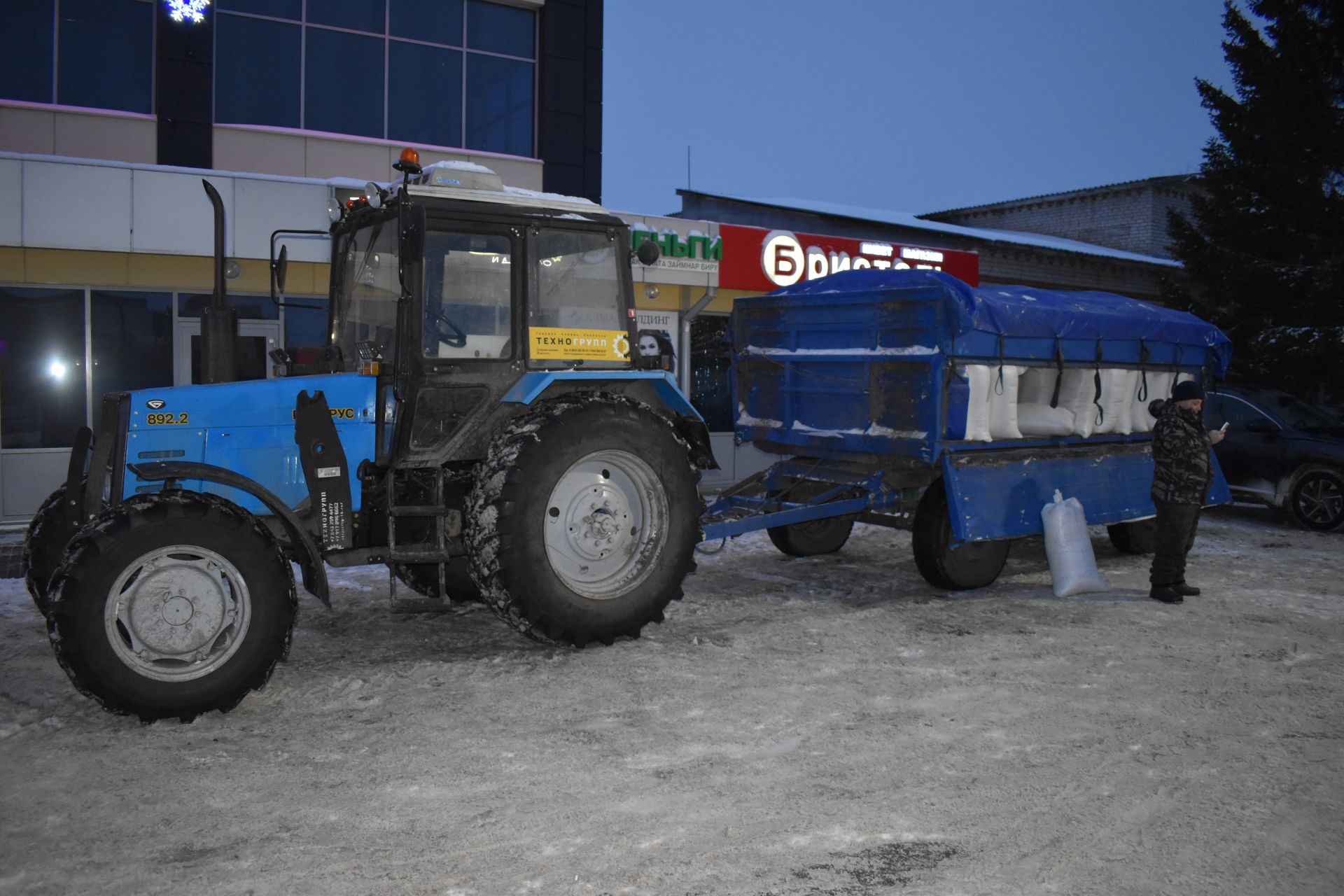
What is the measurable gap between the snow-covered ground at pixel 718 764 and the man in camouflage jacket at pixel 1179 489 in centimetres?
66

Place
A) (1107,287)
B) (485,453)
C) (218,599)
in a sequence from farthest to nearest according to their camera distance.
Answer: (1107,287), (485,453), (218,599)

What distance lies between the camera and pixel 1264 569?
30.3 feet

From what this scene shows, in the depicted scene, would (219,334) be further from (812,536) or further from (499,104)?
(499,104)

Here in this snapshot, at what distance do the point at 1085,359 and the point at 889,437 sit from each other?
6.41 feet

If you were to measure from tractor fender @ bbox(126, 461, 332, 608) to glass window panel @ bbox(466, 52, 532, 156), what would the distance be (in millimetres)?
11714

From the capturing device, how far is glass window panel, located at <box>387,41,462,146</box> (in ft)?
51.1

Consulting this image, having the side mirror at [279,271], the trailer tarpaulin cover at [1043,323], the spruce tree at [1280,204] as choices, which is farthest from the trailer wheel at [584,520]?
the spruce tree at [1280,204]

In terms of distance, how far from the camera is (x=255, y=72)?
14586 mm

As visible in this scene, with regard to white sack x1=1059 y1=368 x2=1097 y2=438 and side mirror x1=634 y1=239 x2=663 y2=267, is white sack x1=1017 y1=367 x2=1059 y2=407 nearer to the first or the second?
white sack x1=1059 y1=368 x2=1097 y2=438

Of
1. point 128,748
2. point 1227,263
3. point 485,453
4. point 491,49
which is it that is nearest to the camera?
point 128,748

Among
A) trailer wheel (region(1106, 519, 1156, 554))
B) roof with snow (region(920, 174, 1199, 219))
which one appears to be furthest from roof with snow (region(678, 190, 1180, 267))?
trailer wheel (region(1106, 519, 1156, 554))

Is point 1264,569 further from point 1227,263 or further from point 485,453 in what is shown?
point 1227,263

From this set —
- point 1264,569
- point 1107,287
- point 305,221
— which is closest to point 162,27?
point 305,221

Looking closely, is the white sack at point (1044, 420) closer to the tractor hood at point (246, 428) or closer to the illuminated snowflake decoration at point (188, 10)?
the tractor hood at point (246, 428)
